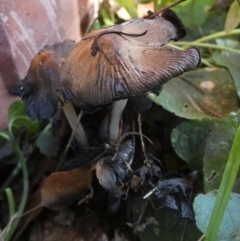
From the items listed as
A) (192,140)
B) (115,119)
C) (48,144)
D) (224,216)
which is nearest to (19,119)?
(48,144)

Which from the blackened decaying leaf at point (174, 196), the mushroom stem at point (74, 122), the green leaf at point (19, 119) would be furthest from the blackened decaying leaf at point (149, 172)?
the green leaf at point (19, 119)

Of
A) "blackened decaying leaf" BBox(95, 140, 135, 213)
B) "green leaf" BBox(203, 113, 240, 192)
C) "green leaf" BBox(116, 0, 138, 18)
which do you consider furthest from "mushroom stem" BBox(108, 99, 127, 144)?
"green leaf" BBox(116, 0, 138, 18)

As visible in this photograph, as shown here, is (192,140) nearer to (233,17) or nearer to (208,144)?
(208,144)

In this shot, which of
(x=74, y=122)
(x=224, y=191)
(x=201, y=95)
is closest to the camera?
(x=224, y=191)

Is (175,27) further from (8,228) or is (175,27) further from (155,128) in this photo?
(8,228)

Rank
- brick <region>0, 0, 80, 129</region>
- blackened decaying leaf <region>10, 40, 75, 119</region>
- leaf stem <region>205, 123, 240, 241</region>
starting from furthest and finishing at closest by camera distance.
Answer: brick <region>0, 0, 80, 129</region>
blackened decaying leaf <region>10, 40, 75, 119</region>
leaf stem <region>205, 123, 240, 241</region>

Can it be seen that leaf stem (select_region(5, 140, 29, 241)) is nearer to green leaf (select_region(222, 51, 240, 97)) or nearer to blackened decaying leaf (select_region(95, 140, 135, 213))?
blackened decaying leaf (select_region(95, 140, 135, 213))
